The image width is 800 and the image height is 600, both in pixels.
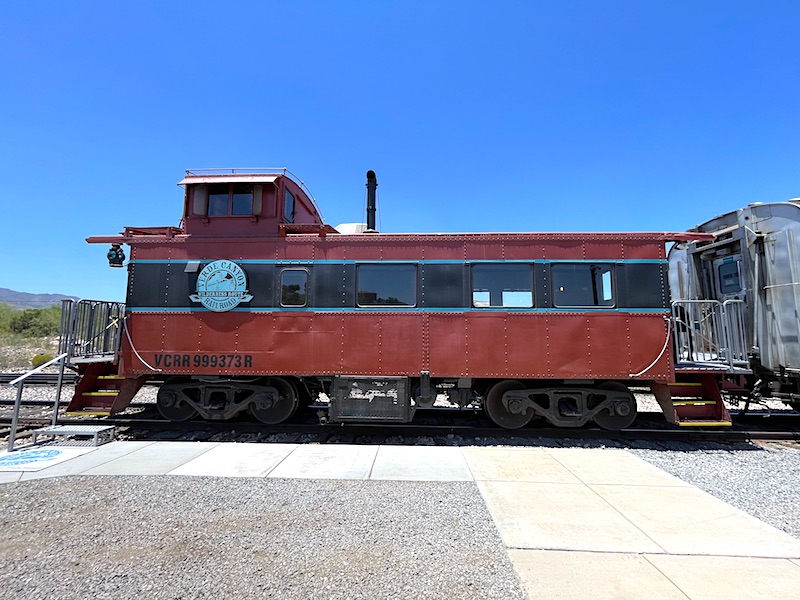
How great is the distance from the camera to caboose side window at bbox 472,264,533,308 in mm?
7207

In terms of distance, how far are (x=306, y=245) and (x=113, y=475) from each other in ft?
14.9

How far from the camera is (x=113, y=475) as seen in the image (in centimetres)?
507

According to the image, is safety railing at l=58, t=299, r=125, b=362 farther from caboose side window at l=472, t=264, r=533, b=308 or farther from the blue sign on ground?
caboose side window at l=472, t=264, r=533, b=308

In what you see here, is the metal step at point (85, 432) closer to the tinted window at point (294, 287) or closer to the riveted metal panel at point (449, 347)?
the tinted window at point (294, 287)

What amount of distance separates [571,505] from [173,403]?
23.7ft

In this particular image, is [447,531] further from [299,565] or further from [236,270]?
[236,270]

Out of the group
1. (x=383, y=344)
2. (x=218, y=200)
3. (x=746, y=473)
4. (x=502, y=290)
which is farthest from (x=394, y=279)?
(x=746, y=473)

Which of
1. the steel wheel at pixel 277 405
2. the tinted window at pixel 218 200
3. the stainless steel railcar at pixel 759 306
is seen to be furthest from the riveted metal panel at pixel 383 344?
the stainless steel railcar at pixel 759 306

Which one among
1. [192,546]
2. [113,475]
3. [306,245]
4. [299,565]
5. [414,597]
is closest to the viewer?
[414,597]

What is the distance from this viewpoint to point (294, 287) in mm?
7469

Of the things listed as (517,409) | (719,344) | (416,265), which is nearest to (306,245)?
(416,265)

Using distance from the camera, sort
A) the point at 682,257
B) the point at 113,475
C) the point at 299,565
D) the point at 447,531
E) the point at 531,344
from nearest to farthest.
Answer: the point at 299,565
the point at 447,531
the point at 113,475
the point at 531,344
the point at 682,257

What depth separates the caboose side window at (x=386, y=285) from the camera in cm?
732

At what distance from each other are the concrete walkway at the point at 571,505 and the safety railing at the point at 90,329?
203 cm
